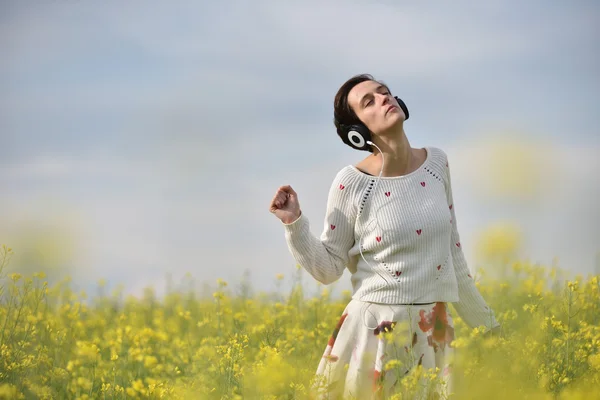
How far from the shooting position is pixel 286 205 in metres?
3.31

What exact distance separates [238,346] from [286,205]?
745mm

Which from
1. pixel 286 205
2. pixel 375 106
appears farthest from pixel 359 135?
pixel 286 205

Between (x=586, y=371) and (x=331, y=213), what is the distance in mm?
1664

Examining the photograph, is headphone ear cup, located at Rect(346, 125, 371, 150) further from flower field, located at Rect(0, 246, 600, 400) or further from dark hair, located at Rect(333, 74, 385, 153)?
flower field, located at Rect(0, 246, 600, 400)

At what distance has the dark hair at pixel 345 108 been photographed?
3479 millimetres

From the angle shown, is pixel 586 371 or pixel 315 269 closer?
pixel 315 269

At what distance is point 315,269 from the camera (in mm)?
3289

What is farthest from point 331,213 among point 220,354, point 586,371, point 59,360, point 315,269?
point 59,360

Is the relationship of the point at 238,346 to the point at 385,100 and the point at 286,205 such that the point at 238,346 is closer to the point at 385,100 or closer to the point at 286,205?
the point at 286,205

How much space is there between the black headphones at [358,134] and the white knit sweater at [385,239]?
129mm

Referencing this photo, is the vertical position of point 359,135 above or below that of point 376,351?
above

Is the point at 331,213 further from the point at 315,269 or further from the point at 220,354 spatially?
the point at 220,354

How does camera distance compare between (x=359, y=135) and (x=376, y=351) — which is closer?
(x=376, y=351)

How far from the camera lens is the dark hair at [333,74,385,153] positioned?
3.48m
